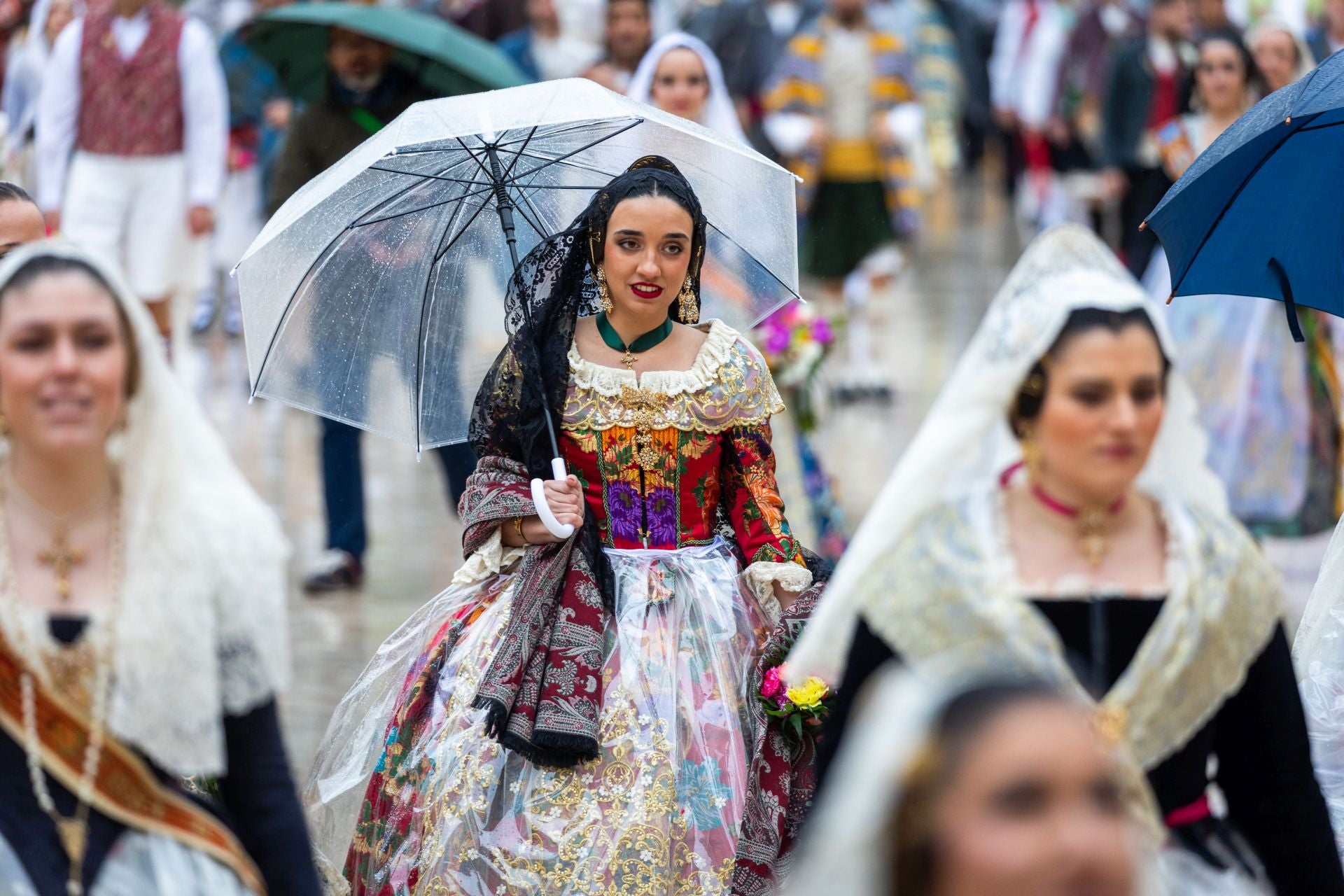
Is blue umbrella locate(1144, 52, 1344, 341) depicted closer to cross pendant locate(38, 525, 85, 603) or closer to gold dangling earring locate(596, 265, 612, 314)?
gold dangling earring locate(596, 265, 612, 314)

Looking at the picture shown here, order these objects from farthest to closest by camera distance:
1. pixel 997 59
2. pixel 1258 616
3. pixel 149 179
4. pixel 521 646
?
pixel 997 59 < pixel 149 179 < pixel 521 646 < pixel 1258 616

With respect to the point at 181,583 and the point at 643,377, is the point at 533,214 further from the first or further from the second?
the point at 181,583

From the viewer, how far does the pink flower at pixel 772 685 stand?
4.21 m

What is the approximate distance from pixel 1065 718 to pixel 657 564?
93.0 inches

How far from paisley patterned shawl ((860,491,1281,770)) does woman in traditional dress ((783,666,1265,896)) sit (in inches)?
30.5

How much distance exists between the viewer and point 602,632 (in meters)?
4.31

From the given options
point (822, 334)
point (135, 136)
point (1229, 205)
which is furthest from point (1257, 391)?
point (135, 136)

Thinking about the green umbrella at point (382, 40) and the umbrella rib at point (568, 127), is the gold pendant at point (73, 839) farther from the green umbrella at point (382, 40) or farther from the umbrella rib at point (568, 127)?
the green umbrella at point (382, 40)

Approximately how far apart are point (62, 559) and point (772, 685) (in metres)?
1.74

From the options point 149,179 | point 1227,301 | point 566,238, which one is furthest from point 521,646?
point 149,179

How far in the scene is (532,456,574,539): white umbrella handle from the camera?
4254 mm

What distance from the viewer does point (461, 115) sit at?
472 centimetres

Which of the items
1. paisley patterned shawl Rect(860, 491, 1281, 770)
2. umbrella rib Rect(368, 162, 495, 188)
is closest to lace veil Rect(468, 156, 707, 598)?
umbrella rib Rect(368, 162, 495, 188)

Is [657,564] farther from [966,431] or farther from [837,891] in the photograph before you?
[837,891]
